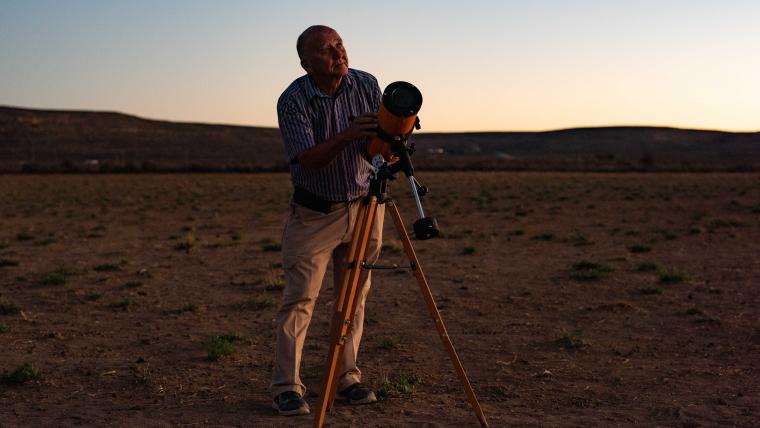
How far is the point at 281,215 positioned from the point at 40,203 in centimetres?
1184

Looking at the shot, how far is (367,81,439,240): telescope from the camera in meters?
4.11

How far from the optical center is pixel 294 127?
468cm

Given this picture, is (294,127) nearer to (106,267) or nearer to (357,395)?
(357,395)

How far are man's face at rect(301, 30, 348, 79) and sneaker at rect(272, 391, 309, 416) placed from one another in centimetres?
190

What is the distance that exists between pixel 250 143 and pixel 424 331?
5320 inches

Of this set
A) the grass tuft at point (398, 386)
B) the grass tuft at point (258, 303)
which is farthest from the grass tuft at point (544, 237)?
the grass tuft at point (398, 386)

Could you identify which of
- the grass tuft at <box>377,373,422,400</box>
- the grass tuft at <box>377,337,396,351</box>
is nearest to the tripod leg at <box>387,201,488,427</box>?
the grass tuft at <box>377,373,422,400</box>

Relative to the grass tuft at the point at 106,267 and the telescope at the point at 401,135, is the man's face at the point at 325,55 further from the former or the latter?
the grass tuft at the point at 106,267

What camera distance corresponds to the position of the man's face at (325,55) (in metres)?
4.58

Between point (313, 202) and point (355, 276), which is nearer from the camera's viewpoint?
point (355, 276)

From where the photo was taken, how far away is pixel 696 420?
16.6ft

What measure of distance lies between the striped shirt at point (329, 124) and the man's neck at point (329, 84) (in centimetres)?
3

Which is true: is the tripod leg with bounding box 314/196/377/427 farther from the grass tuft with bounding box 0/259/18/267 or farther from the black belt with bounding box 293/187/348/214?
the grass tuft with bounding box 0/259/18/267

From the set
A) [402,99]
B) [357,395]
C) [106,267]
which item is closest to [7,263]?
[106,267]
